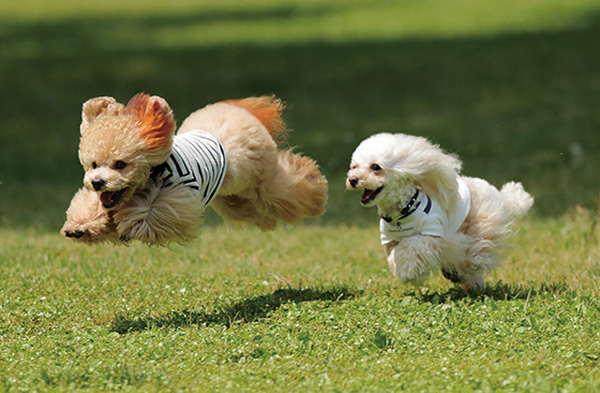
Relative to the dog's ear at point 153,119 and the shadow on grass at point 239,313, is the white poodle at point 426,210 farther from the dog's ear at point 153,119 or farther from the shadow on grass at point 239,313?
the dog's ear at point 153,119

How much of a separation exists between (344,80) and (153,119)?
39.5ft

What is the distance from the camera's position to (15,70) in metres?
18.3

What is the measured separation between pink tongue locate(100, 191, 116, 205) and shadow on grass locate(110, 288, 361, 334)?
2.89ft

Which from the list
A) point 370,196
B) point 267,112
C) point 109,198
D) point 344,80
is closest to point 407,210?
point 370,196

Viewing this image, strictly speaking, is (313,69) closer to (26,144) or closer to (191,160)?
(26,144)

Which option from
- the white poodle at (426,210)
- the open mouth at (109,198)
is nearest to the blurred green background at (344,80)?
the white poodle at (426,210)

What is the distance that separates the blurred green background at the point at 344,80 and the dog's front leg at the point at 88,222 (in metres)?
4.57

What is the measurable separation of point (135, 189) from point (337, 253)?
9.71 feet

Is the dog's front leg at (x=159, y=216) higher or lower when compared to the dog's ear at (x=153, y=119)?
lower

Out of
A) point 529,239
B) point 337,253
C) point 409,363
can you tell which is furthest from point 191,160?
point 529,239

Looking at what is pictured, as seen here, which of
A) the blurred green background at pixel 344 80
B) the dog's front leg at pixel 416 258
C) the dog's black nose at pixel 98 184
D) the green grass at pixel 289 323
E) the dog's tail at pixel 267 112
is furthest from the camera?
the blurred green background at pixel 344 80

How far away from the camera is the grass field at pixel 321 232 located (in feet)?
15.7

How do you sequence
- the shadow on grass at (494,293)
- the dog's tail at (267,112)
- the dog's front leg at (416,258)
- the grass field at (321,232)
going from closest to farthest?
1. the grass field at (321,232)
2. the dog's front leg at (416,258)
3. the shadow on grass at (494,293)
4. the dog's tail at (267,112)

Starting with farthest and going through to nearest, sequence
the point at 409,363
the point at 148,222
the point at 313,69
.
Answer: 1. the point at 313,69
2. the point at 148,222
3. the point at 409,363
